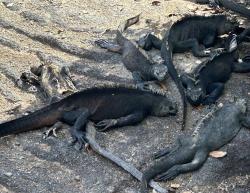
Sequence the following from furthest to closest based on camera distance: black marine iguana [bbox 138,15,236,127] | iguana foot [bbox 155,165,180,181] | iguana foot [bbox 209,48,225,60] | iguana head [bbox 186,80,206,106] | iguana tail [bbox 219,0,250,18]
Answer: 1. iguana tail [bbox 219,0,250,18]
2. black marine iguana [bbox 138,15,236,127]
3. iguana foot [bbox 209,48,225,60]
4. iguana head [bbox 186,80,206,106]
5. iguana foot [bbox 155,165,180,181]

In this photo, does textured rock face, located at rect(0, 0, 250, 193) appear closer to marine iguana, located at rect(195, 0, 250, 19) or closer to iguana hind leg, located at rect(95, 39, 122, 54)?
iguana hind leg, located at rect(95, 39, 122, 54)

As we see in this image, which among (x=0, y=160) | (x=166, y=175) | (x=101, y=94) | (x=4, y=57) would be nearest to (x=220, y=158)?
(x=166, y=175)

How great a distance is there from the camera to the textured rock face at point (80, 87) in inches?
208

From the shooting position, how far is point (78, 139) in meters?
5.89

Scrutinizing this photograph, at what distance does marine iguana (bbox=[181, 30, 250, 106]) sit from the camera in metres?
6.61

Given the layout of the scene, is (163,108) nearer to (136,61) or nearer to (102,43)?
(136,61)

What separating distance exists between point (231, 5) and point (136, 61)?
283cm

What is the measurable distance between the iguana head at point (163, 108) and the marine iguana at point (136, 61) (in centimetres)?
74

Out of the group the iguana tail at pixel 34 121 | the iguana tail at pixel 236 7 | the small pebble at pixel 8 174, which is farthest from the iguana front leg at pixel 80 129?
the iguana tail at pixel 236 7

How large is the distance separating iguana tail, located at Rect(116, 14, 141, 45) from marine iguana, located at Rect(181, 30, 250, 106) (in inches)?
52.5

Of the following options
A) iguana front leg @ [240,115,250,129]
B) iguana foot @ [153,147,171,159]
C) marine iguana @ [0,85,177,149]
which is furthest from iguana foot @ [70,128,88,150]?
iguana front leg @ [240,115,250,129]

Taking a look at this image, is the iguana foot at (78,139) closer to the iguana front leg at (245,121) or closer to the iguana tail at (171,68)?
the iguana tail at (171,68)

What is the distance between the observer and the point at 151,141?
19.4 feet

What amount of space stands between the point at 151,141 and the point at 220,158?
825 mm
